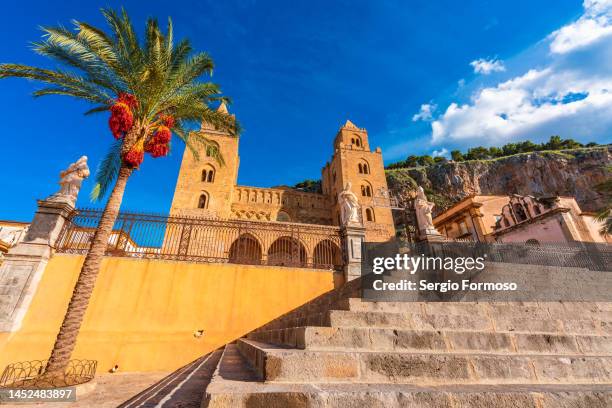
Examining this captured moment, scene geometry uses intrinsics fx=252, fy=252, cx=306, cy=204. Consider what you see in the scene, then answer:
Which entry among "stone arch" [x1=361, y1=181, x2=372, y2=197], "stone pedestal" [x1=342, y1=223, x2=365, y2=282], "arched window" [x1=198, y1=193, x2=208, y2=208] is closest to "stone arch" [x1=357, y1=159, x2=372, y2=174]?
"stone arch" [x1=361, y1=181, x2=372, y2=197]

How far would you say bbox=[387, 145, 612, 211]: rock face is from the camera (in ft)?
114

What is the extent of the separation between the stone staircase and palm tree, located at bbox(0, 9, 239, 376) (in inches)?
209

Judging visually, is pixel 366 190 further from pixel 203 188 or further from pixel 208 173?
pixel 203 188

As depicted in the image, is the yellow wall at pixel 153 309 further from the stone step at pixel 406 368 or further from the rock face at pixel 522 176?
the rock face at pixel 522 176

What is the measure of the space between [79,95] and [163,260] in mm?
4907

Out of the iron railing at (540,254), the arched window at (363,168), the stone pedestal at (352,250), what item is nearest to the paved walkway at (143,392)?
the stone pedestal at (352,250)

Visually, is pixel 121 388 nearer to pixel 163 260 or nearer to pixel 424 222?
pixel 163 260

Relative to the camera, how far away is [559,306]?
12.5 ft

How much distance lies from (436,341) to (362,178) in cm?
2669

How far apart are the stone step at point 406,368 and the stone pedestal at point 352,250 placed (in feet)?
19.4

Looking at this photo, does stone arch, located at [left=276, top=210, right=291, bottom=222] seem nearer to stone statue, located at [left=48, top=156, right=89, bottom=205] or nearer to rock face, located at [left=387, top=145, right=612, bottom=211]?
stone statue, located at [left=48, top=156, right=89, bottom=205]

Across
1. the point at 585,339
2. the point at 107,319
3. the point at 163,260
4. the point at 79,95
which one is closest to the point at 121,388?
the point at 107,319

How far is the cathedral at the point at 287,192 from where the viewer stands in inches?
913

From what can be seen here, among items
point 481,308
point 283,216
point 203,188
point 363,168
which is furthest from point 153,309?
point 363,168
